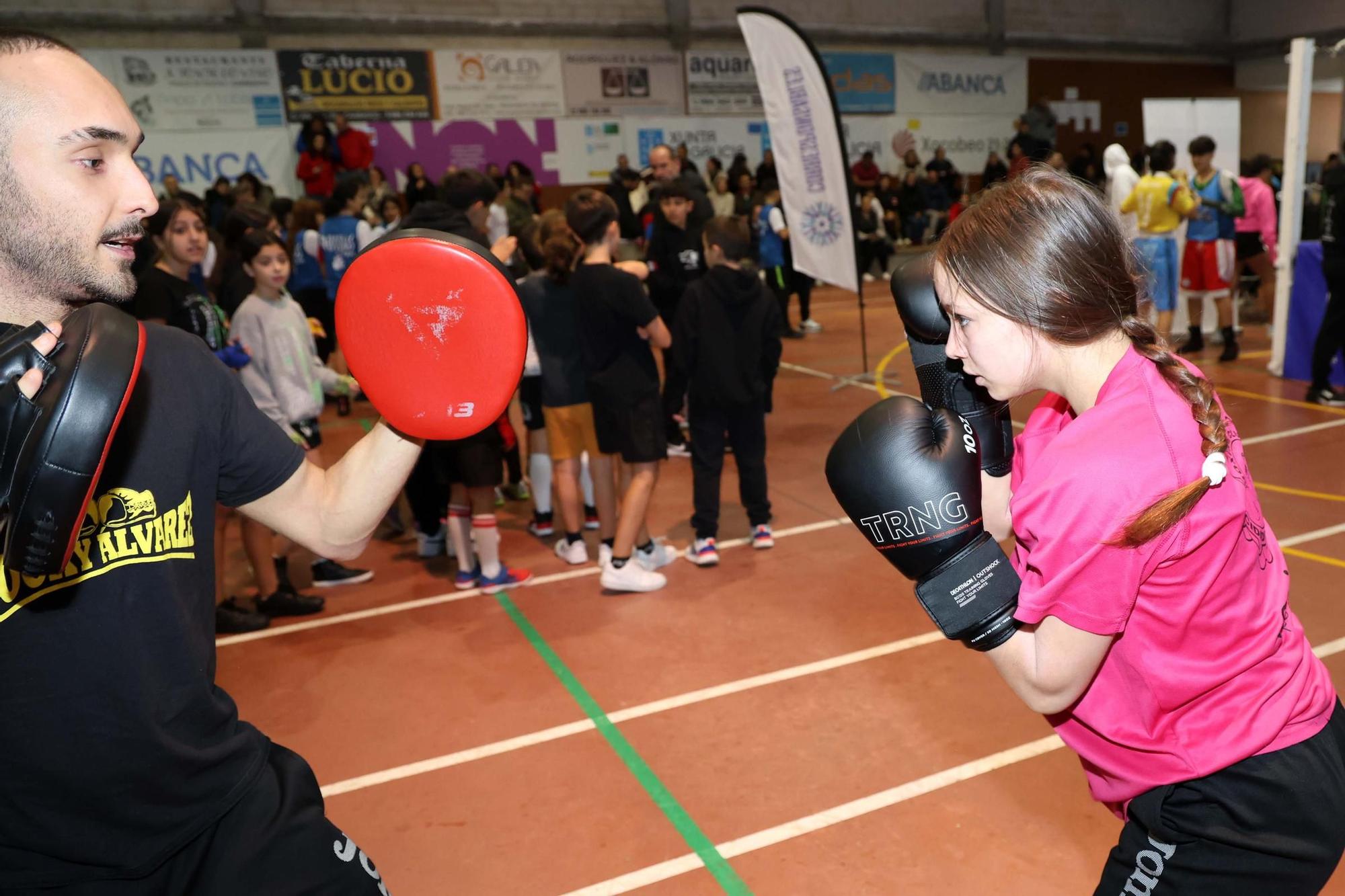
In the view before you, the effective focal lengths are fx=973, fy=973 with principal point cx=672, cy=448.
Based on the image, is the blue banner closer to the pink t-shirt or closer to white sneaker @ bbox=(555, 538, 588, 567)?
white sneaker @ bbox=(555, 538, 588, 567)

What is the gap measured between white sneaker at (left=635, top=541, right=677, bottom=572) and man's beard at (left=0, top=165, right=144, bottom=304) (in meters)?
3.49

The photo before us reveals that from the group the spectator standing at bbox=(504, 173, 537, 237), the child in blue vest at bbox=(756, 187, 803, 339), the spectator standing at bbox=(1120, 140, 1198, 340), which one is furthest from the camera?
the spectator standing at bbox=(504, 173, 537, 237)

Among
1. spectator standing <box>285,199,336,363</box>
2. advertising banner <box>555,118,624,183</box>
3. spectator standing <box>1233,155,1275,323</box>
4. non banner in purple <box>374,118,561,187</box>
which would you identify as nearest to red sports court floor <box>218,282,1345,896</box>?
spectator standing <box>285,199,336,363</box>

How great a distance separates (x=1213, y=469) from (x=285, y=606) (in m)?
4.10

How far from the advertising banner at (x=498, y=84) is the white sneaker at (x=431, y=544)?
11.4 meters

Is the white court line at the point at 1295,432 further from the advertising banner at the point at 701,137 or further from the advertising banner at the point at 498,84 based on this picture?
the advertising banner at the point at 498,84

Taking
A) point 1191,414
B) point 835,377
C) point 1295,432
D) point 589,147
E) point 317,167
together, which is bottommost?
point 1295,432

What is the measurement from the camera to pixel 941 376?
1.97 meters

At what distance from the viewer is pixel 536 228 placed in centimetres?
496

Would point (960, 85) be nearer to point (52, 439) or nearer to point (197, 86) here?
point (197, 86)

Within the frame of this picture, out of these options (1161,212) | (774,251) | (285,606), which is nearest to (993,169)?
(774,251)

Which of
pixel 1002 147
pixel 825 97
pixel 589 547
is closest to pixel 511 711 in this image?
pixel 589 547

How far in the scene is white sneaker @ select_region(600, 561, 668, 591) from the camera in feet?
14.5

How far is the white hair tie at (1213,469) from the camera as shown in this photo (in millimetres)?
1289
